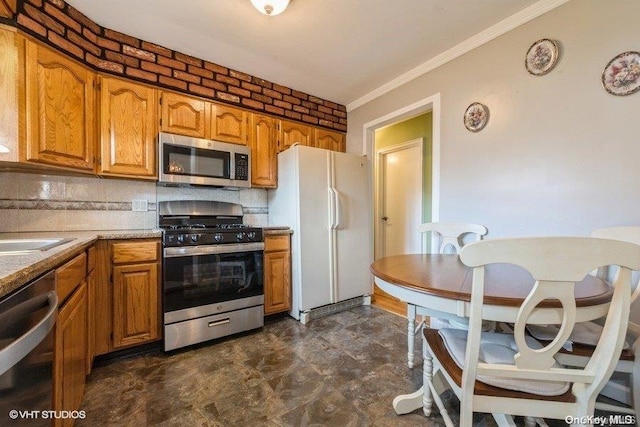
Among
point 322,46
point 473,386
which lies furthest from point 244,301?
point 322,46

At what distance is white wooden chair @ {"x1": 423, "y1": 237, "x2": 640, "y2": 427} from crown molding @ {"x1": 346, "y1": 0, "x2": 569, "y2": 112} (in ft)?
6.18

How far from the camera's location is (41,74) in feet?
5.27

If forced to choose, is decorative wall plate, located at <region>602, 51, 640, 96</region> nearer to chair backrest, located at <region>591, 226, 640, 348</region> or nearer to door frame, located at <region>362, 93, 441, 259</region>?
chair backrest, located at <region>591, 226, 640, 348</region>

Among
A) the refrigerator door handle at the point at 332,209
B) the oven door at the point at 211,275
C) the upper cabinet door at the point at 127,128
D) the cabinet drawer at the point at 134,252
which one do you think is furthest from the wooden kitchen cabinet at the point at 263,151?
the cabinet drawer at the point at 134,252

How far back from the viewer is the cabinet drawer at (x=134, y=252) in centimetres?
186

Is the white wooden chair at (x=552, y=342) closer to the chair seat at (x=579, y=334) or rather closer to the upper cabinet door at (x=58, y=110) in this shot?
the chair seat at (x=579, y=334)

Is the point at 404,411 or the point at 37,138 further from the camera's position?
the point at 37,138

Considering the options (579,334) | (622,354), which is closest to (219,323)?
(579,334)

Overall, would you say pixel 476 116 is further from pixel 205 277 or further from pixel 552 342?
pixel 205 277

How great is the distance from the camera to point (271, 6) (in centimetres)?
169

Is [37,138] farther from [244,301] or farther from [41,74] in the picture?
[244,301]

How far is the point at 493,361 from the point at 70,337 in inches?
71.3

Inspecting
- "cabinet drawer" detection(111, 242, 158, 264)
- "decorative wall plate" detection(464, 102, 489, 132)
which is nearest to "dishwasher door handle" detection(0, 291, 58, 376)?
"cabinet drawer" detection(111, 242, 158, 264)

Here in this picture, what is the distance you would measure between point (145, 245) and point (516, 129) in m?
2.83
